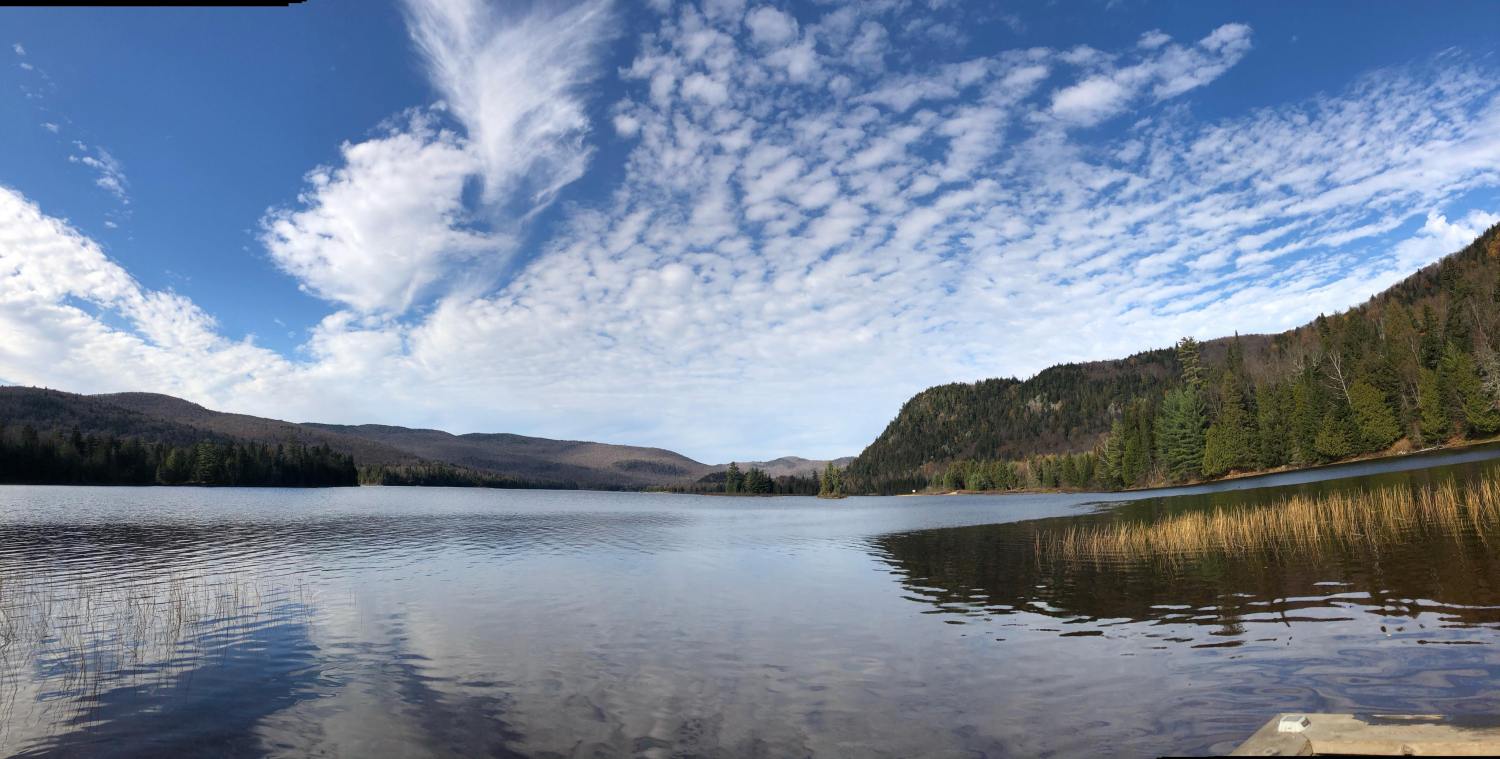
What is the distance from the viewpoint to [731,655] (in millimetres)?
22078

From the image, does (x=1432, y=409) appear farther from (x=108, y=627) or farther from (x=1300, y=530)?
(x=108, y=627)

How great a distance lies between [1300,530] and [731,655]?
38644mm

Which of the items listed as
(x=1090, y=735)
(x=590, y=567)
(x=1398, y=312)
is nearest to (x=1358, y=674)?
(x=1090, y=735)

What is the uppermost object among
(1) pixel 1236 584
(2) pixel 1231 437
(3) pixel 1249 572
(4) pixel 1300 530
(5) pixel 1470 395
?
(5) pixel 1470 395

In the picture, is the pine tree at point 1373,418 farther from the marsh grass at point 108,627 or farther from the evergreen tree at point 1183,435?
the marsh grass at point 108,627

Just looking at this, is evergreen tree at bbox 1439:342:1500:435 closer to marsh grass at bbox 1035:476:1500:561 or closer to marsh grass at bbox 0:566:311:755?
marsh grass at bbox 1035:476:1500:561

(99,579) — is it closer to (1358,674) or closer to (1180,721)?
(1180,721)

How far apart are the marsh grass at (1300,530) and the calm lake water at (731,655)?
3.63m

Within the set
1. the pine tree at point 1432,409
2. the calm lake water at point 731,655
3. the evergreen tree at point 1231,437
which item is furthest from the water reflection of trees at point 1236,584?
the evergreen tree at point 1231,437

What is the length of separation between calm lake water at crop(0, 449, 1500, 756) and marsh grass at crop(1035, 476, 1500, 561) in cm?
363

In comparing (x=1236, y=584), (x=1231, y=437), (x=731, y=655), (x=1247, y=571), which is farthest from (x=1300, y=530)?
(x=1231, y=437)

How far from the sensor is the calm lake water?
15.1 meters

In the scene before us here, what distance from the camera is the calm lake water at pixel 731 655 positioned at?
1505 cm

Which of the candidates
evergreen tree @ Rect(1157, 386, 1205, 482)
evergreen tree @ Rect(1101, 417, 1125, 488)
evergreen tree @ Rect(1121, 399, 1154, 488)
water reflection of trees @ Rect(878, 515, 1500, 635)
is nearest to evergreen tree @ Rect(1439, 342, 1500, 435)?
evergreen tree @ Rect(1157, 386, 1205, 482)
